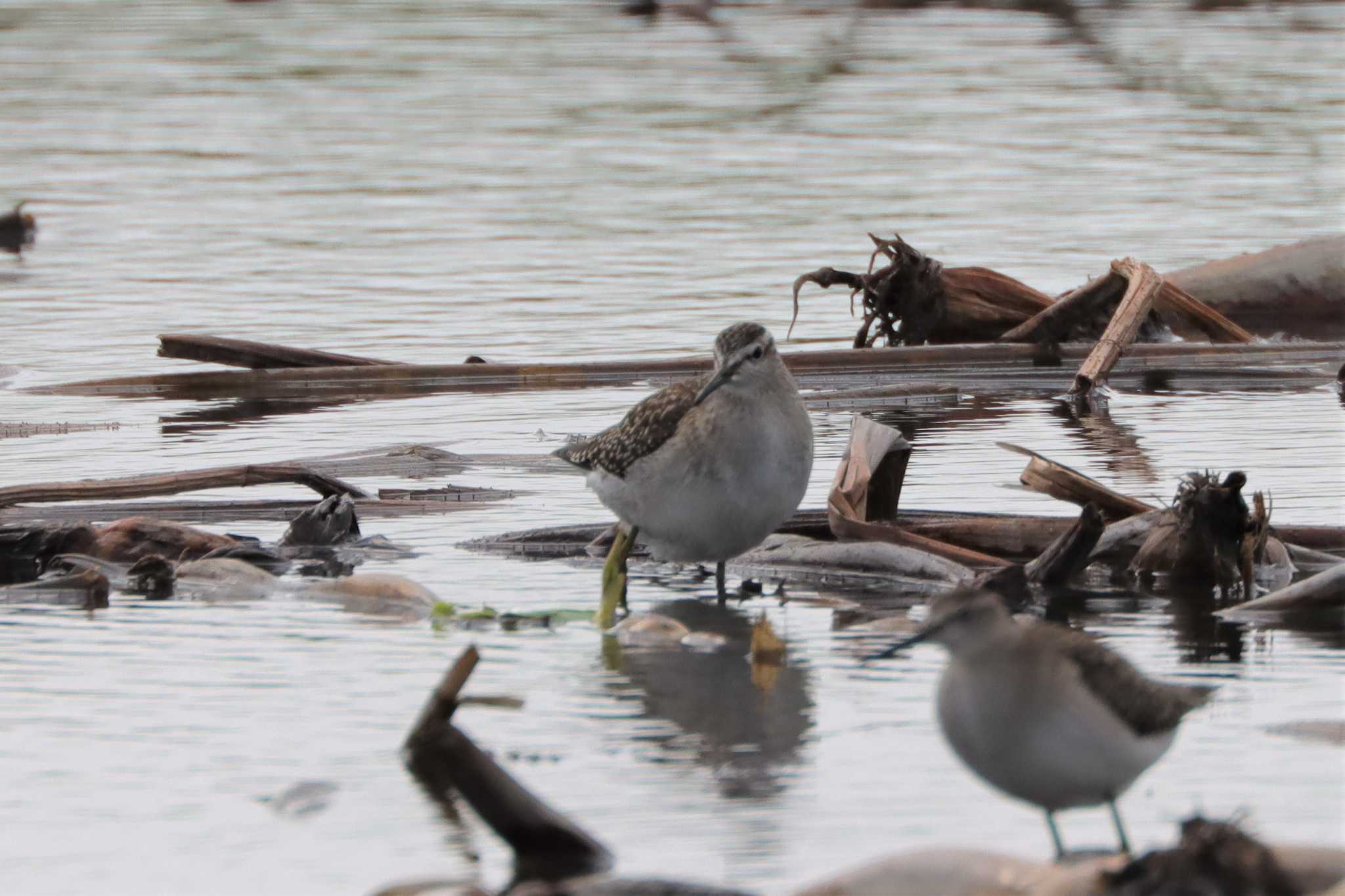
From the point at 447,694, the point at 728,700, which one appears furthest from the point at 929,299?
the point at 447,694

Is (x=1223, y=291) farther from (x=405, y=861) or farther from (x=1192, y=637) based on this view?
(x=405, y=861)

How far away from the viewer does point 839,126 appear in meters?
26.8

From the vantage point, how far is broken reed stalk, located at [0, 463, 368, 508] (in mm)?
9367

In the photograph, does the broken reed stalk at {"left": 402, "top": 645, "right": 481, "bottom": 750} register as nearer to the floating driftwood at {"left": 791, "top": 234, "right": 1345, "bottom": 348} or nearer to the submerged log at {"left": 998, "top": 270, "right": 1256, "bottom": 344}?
the floating driftwood at {"left": 791, "top": 234, "right": 1345, "bottom": 348}

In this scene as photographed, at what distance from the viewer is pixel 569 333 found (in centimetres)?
1495

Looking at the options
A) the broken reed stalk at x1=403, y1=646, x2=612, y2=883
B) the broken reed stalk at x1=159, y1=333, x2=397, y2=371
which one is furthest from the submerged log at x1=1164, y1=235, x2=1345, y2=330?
the broken reed stalk at x1=403, y1=646, x2=612, y2=883

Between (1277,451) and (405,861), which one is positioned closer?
(405,861)

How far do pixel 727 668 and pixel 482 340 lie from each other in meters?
7.65

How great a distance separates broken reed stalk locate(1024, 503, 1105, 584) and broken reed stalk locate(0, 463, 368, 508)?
3.04 metres

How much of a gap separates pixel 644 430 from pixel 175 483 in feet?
7.54

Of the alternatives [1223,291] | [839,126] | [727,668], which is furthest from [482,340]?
[839,126]

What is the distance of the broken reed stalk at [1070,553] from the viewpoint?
7.94m

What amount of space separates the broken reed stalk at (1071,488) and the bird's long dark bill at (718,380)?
1307 millimetres

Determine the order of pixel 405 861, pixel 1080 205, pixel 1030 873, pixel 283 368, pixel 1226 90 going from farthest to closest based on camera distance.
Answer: pixel 1226 90
pixel 1080 205
pixel 283 368
pixel 405 861
pixel 1030 873
